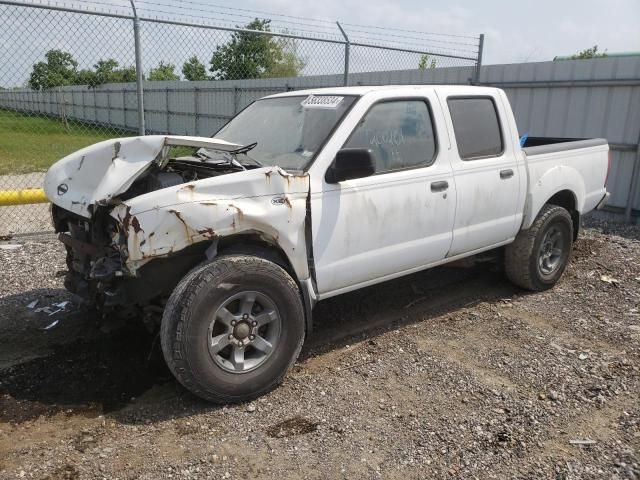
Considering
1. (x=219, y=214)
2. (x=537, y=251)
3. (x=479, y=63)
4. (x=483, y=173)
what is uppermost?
(x=479, y=63)

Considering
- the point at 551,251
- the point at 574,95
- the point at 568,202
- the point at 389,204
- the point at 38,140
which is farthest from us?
the point at 38,140

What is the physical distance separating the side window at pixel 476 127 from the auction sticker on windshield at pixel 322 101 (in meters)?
1.06

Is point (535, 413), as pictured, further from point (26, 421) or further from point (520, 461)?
point (26, 421)

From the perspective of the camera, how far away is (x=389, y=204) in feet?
13.1

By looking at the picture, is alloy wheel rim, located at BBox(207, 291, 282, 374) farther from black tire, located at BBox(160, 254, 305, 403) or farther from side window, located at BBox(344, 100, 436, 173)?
side window, located at BBox(344, 100, 436, 173)

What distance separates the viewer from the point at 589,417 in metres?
3.39

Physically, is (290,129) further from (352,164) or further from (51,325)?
(51,325)

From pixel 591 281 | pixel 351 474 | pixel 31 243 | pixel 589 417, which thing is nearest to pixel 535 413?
pixel 589 417

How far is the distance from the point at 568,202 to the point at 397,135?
8.55 feet

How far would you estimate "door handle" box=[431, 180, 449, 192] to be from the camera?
4242 mm

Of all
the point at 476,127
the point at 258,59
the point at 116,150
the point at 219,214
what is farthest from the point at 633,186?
the point at 258,59

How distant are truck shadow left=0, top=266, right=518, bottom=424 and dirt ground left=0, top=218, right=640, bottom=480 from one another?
0.6 inches

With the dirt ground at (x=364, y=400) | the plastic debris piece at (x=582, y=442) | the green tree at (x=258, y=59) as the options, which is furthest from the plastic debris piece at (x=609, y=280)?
the green tree at (x=258, y=59)

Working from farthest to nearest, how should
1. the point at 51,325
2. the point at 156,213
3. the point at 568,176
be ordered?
the point at 568,176
the point at 51,325
the point at 156,213
